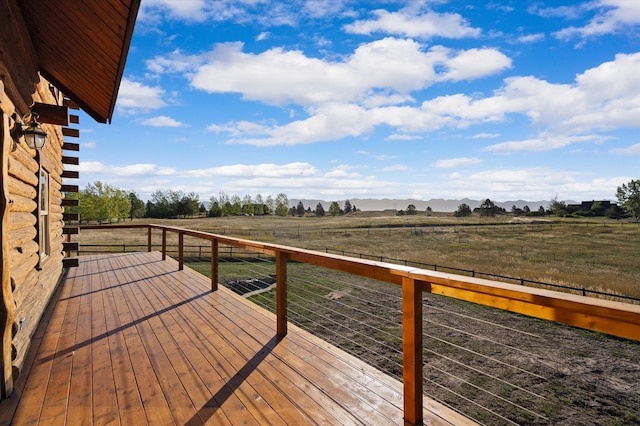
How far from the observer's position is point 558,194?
7888cm

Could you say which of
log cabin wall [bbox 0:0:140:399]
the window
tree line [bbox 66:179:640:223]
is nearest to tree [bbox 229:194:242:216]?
tree line [bbox 66:179:640:223]

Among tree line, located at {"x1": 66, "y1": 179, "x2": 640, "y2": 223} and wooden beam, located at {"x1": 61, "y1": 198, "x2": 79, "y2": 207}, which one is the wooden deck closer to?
wooden beam, located at {"x1": 61, "y1": 198, "x2": 79, "y2": 207}

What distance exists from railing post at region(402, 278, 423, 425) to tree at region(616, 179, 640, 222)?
246 feet

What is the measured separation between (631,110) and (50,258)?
24.9m

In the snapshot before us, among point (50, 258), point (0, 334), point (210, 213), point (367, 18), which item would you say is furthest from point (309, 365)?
point (210, 213)

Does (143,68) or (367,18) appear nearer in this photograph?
(367,18)

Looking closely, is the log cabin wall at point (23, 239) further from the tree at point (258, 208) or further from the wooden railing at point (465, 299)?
the tree at point (258, 208)

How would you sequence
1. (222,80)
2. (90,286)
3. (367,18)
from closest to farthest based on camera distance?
(90,286) → (367,18) → (222,80)

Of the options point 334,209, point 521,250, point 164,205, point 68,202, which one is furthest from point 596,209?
point 68,202

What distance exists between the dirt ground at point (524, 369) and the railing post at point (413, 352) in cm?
231

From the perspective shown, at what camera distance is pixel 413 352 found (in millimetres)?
1962

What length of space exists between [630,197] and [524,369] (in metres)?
71.9

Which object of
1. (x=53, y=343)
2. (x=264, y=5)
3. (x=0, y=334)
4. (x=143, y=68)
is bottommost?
(x=53, y=343)

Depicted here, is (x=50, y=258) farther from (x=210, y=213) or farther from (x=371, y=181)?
(x=371, y=181)
